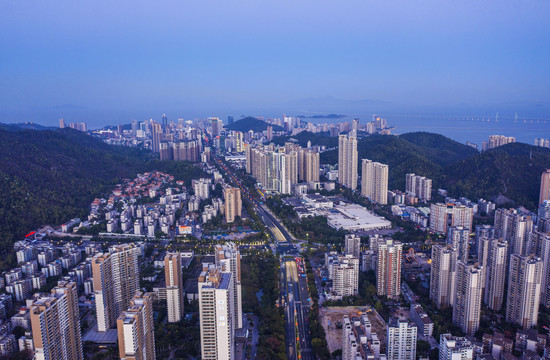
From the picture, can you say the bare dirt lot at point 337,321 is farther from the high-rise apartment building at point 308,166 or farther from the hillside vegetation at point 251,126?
the hillside vegetation at point 251,126

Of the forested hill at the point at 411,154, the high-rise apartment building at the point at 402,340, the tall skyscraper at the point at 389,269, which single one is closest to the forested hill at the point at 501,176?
the forested hill at the point at 411,154

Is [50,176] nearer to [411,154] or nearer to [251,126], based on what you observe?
[411,154]

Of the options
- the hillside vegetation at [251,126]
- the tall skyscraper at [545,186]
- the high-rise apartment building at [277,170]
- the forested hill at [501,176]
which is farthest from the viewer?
the hillside vegetation at [251,126]

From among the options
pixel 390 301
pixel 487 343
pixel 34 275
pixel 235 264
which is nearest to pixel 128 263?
pixel 235 264

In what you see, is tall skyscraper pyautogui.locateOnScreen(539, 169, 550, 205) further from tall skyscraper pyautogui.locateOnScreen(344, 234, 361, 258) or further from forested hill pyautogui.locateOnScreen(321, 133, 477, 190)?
tall skyscraper pyautogui.locateOnScreen(344, 234, 361, 258)

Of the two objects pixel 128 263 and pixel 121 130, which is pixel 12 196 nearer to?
pixel 128 263

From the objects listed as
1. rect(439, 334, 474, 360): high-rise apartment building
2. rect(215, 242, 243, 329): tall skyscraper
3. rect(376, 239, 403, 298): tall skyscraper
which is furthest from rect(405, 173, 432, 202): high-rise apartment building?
rect(215, 242, 243, 329): tall skyscraper
